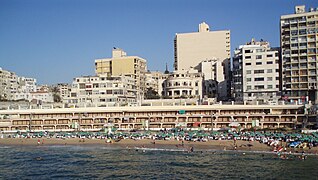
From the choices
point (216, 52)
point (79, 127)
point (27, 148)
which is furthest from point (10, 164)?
point (216, 52)

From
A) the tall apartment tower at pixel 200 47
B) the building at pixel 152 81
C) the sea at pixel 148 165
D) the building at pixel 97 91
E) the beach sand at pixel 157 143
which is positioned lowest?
the sea at pixel 148 165

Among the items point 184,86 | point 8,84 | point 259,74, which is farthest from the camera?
point 8,84

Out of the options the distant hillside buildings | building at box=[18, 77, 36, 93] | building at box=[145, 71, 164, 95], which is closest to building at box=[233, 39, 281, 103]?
the distant hillside buildings

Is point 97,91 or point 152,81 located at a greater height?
point 152,81

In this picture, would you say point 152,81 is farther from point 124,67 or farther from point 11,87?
point 11,87

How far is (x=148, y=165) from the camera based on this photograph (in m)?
50.9

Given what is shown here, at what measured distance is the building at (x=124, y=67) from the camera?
13175 centimetres

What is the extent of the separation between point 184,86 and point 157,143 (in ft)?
151

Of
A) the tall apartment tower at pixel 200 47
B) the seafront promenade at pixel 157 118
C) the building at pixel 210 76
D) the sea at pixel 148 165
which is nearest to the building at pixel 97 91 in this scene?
the seafront promenade at pixel 157 118

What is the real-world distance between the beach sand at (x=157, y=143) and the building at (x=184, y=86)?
142ft

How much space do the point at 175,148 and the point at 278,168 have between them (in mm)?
20871

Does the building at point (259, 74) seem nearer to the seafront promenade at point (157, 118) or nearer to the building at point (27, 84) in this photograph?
the seafront promenade at point (157, 118)

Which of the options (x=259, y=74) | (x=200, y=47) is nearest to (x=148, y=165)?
(x=259, y=74)

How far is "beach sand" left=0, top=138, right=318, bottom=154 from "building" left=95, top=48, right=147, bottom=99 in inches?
2079
